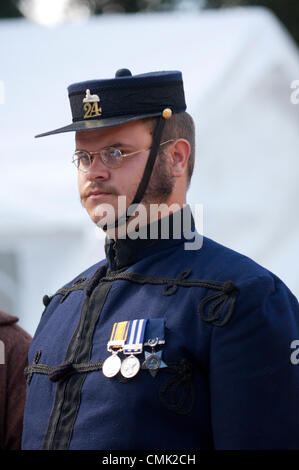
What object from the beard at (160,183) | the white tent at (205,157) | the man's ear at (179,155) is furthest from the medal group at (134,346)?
the white tent at (205,157)

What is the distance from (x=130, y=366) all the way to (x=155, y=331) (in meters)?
0.11

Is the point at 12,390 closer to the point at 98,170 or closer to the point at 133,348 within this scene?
the point at 133,348

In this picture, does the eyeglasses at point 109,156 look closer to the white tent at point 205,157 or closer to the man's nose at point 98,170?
the man's nose at point 98,170

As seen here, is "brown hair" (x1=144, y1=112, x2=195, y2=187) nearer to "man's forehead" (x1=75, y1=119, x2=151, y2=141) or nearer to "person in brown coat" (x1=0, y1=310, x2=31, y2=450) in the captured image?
"man's forehead" (x1=75, y1=119, x2=151, y2=141)

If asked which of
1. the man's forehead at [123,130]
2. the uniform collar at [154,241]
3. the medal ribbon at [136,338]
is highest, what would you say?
the man's forehead at [123,130]

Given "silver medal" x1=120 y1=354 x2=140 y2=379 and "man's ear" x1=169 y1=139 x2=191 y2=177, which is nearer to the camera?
"silver medal" x1=120 y1=354 x2=140 y2=379

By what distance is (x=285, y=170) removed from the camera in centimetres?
497

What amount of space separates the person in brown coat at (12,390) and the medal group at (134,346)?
67 cm

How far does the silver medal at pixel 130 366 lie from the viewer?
2090 millimetres

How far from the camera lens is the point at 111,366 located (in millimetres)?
2139

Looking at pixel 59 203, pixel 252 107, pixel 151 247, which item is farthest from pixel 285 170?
pixel 151 247

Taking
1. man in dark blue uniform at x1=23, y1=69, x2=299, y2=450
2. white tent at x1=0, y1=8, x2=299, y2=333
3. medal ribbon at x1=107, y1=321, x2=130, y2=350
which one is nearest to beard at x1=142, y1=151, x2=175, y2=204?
man in dark blue uniform at x1=23, y1=69, x2=299, y2=450

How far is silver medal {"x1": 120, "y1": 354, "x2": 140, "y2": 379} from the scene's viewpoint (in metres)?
2.09

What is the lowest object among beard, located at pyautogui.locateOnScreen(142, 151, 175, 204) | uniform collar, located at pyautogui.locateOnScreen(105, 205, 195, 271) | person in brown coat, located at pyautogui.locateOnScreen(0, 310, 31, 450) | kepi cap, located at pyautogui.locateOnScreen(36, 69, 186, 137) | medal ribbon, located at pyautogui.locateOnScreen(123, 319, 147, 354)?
person in brown coat, located at pyautogui.locateOnScreen(0, 310, 31, 450)
